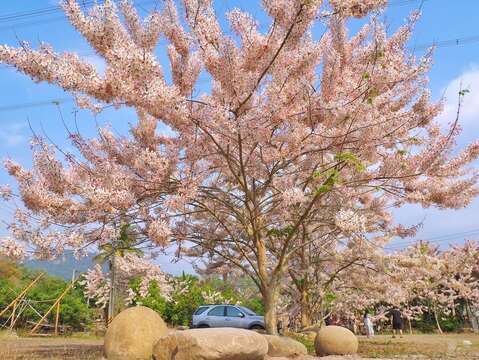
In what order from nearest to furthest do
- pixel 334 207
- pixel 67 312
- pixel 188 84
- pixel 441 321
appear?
pixel 188 84, pixel 334 207, pixel 67 312, pixel 441 321

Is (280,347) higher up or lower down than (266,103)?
lower down

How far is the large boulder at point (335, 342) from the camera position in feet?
39.1

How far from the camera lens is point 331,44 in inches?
372

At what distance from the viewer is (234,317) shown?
19.4 meters

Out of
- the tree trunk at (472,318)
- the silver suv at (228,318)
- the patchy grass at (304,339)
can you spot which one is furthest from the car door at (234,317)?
the tree trunk at (472,318)

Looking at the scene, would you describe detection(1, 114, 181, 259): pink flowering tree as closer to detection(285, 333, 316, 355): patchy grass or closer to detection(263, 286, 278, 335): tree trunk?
detection(263, 286, 278, 335): tree trunk

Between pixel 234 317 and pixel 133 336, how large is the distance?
34.3 feet

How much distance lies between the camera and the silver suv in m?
19.1

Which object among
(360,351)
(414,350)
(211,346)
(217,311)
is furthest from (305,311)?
(211,346)

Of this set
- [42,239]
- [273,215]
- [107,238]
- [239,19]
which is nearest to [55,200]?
[42,239]

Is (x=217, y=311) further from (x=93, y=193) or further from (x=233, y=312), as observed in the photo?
(x=93, y=193)

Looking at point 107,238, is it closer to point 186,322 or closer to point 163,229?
point 163,229

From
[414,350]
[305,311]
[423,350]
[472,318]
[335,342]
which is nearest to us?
[335,342]

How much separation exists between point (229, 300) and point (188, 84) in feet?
74.2
